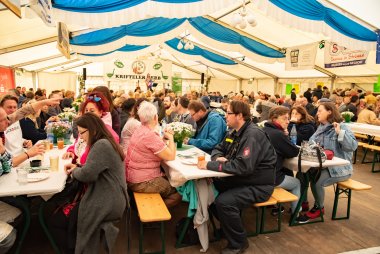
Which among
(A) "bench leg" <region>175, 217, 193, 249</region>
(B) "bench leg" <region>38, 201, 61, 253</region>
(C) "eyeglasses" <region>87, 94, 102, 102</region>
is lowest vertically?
(A) "bench leg" <region>175, 217, 193, 249</region>

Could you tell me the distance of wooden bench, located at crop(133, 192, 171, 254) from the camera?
232cm

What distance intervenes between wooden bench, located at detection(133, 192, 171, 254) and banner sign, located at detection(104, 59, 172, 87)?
1225cm

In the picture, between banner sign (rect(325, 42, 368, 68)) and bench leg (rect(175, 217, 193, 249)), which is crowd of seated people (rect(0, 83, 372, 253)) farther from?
banner sign (rect(325, 42, 368, 68))

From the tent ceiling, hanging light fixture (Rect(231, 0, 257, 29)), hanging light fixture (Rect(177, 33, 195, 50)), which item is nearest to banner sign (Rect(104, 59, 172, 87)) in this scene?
the tent ceiling

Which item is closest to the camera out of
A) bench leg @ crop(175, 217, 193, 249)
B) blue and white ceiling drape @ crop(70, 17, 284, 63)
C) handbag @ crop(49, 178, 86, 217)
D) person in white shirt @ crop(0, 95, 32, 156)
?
handbag @ crop(49, 178, 86, 217)

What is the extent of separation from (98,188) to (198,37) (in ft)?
21.7

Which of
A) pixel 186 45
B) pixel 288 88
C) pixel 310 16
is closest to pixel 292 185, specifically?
pixel 310 16

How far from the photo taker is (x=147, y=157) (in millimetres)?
2820

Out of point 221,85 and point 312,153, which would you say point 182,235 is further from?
point 221,85

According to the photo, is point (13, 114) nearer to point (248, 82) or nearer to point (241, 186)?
point (241, 186)

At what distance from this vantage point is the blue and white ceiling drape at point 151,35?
7074mm

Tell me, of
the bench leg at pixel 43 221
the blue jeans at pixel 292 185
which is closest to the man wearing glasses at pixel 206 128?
the blue jeans at pixel 292 185

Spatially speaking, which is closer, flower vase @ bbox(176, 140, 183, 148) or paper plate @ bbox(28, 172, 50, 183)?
paper plate @ bbox(28, 172, 50, 183)

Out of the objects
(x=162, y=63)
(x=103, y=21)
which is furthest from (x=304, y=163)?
(x=162, y=63)
